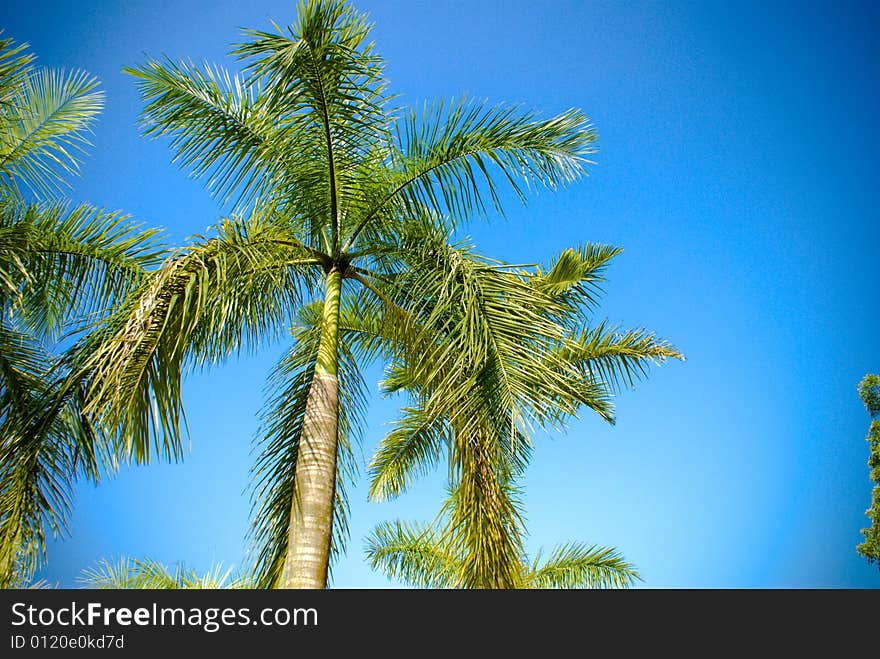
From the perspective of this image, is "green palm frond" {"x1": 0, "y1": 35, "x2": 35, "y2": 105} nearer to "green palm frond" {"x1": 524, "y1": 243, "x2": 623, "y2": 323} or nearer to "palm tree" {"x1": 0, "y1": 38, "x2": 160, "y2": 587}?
"palm tree" {"x1": 0, "y1": 38, "x2": 160, "y2": 587}

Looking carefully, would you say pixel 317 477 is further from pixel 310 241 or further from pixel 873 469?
pixel 873 469

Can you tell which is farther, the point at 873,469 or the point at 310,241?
the point at 873,469

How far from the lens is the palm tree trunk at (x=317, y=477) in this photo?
4641 mm

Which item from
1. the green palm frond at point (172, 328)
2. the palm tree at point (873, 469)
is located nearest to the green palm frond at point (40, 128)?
the green palm frond at point (172, 328)

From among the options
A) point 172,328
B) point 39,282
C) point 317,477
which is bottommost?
point 317,477

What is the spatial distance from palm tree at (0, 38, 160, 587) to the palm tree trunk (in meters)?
1.54

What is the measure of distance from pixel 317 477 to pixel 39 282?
165 inches

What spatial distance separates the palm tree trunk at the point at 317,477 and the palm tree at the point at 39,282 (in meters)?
1.54

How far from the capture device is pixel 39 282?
21.7ft

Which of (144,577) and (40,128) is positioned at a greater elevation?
(40,128)

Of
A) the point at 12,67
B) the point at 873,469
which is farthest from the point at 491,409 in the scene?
the point at 873,469
